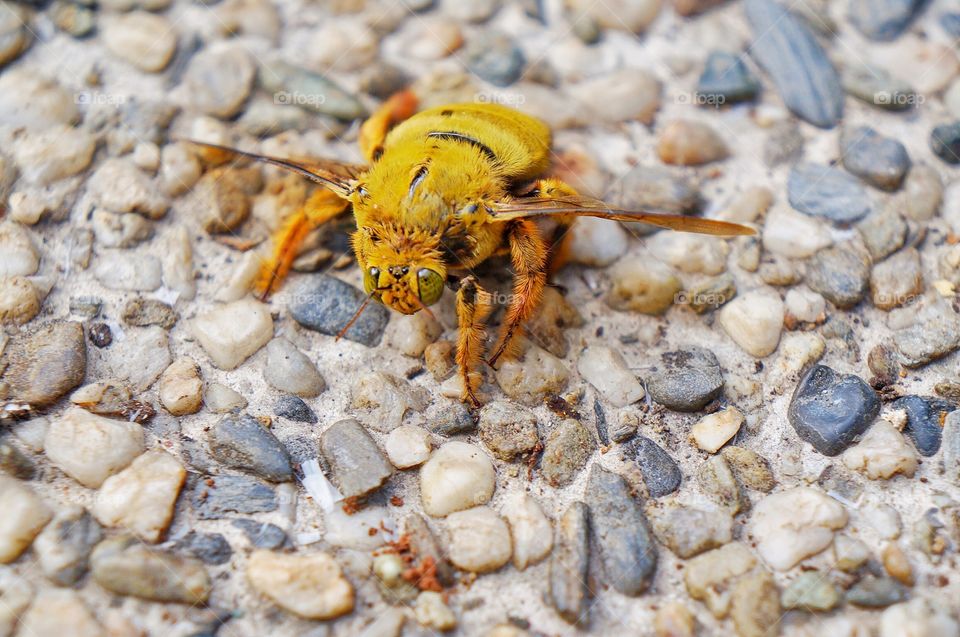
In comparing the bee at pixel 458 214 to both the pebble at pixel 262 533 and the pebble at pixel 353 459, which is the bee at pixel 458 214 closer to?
the pebble at pixel 353 459

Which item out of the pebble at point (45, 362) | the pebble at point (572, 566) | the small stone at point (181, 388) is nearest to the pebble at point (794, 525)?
the pebble at point (572, 566)

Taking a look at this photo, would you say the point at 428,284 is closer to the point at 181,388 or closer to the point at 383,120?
the point at 181,388

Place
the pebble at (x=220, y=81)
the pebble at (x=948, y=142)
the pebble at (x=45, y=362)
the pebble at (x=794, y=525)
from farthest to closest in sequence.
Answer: the pebble at (x=220, y=81)
the pebble at (x=948, y=142)
the pebble at (x=45, y=362)
the pebble at (x=794, y=525)

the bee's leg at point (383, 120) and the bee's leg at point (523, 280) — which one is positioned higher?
the bee's leg at point (383, 120)

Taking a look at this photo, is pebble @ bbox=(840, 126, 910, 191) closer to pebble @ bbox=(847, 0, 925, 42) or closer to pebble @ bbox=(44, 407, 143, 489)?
pebble @ bbox=(847, 0, 925, 42)

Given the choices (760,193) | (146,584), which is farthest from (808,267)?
(146,584)

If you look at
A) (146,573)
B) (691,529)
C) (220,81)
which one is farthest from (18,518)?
(220,81)

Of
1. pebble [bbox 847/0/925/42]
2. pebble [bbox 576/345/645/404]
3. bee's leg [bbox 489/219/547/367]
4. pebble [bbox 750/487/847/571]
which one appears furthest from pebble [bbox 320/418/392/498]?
pebble [bbox 847/0/925/42]
